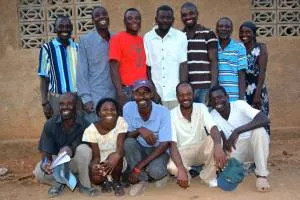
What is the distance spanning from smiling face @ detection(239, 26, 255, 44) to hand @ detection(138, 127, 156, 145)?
155 cm

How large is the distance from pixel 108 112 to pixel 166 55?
0.82 meters

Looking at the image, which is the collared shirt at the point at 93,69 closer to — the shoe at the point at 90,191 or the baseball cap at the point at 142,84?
the baseball cap at the point at 142,84

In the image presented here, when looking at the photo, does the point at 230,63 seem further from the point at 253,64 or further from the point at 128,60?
the point at 128,60

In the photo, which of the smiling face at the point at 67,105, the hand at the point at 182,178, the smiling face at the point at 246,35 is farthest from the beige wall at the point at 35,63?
the hand at the point at 182,178

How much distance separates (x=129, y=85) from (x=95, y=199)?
114cm

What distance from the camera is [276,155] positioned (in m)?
6.39

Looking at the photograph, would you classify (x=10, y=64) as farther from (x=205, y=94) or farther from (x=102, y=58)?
(x=205, y=94)

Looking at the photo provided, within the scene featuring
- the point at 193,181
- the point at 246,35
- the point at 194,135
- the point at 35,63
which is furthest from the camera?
the point at 35,63

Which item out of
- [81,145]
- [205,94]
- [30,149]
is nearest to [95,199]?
[81,145]

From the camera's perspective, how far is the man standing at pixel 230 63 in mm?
5066

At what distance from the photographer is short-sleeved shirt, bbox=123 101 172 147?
4652mm

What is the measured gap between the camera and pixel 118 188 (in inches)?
183

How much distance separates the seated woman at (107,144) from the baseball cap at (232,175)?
37.6 inches

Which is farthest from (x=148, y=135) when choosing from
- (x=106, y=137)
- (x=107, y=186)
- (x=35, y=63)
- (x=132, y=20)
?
(x=35, y=63)
